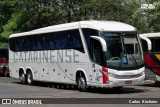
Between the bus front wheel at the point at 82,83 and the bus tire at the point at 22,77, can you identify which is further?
the bus tire at the point at 22,77

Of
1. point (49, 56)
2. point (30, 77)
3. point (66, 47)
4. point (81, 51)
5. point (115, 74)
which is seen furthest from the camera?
point (30, 77)

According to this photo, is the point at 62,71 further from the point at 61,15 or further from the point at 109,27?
the point at 61,15

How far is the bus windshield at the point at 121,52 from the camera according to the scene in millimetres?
20750

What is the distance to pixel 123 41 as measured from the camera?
69.6 ft

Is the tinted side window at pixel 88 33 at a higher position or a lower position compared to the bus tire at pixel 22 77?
higher

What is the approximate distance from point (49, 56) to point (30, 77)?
Answer: 3280 millimetres

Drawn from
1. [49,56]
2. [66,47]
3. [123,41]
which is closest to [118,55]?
[123,41]

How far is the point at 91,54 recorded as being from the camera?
21516 mm

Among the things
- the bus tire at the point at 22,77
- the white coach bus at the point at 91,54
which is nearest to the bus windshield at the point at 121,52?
the white coach bus at the point at 91,54

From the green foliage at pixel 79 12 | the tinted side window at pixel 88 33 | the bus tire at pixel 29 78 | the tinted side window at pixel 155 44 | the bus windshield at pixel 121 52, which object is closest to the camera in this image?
the bus windshield at pixel 121 52

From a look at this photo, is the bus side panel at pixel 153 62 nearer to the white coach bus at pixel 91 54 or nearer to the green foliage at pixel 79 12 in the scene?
the white coach bus at pixel 91 54

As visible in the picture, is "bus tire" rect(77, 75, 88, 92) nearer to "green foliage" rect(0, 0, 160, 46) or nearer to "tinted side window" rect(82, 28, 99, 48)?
"tinted side window" rect(82, 28, 99, 48)

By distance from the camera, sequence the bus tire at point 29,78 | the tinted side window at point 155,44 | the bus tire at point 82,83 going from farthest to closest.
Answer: the bus tire at point 29,78 → the tinted side window at point 155,44 → the bus tire at point 82,83

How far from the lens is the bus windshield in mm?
20750
